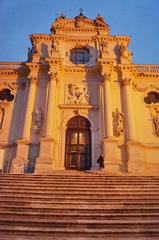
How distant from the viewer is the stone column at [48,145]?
13.8 m

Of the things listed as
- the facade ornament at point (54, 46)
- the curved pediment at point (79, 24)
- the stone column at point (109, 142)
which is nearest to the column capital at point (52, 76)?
the facade ornament at point (54, 46)

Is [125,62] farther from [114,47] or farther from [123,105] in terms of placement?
[123,105]

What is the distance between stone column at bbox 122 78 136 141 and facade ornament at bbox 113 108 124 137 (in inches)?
14.8

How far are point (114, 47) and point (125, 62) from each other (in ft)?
7.44

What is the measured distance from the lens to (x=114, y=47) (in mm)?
19766

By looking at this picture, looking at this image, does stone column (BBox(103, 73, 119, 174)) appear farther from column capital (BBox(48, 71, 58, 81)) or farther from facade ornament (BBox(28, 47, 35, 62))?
facade ornament (BBox(28, 47, 35, 62))

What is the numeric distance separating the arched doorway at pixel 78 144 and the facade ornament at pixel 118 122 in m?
1.69

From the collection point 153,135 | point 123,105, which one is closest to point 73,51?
point 123,105

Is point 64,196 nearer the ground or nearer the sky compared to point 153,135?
nearer the ground

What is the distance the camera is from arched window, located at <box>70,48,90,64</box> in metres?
19.4

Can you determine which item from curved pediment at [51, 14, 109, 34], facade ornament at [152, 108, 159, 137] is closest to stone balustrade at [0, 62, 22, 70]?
curved pediment at [51, 14, 109, 34]

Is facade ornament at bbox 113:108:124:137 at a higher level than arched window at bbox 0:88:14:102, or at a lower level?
lower

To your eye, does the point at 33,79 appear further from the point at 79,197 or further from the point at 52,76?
the point at 79,197

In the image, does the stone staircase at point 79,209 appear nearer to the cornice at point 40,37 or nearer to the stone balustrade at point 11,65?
the stone balustrade at point 11,65
